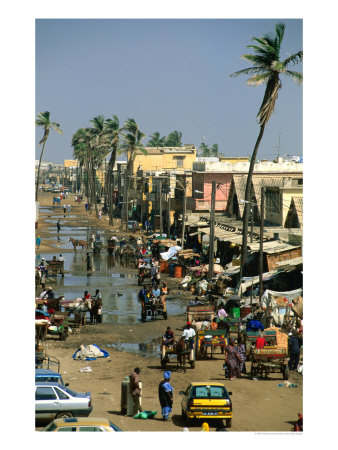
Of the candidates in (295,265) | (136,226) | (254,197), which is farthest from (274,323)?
(136,226)

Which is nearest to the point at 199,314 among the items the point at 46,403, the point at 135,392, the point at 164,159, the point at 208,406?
the point at 135,392

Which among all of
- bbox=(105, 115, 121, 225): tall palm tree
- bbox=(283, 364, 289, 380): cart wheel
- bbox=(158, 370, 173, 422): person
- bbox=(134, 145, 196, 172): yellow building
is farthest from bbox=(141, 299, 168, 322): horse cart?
bbox=(134, 145, 196, 172): yellow building

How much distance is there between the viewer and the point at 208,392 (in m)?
17.4

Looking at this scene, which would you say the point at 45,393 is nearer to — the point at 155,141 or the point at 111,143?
the point at 111,143

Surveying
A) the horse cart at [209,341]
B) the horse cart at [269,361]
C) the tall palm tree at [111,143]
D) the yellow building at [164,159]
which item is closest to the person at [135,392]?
the horse cart at [269,361]

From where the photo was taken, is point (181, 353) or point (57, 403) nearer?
point (57, 403)

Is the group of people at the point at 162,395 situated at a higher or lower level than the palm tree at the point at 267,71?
lower

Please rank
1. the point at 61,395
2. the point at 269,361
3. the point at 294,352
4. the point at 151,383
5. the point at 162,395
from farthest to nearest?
1. the point at 294,352
2. the point at 269,361
3. the point at 151,383
4. the point at 162,395
5. the point at 61,395

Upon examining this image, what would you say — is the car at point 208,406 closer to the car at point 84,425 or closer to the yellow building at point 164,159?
the car at point 84,425

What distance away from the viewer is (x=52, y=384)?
17.6 meters

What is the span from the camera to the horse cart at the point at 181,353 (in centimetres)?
2339

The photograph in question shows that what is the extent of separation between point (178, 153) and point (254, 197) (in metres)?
61.6

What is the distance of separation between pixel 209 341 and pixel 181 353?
1904mm
